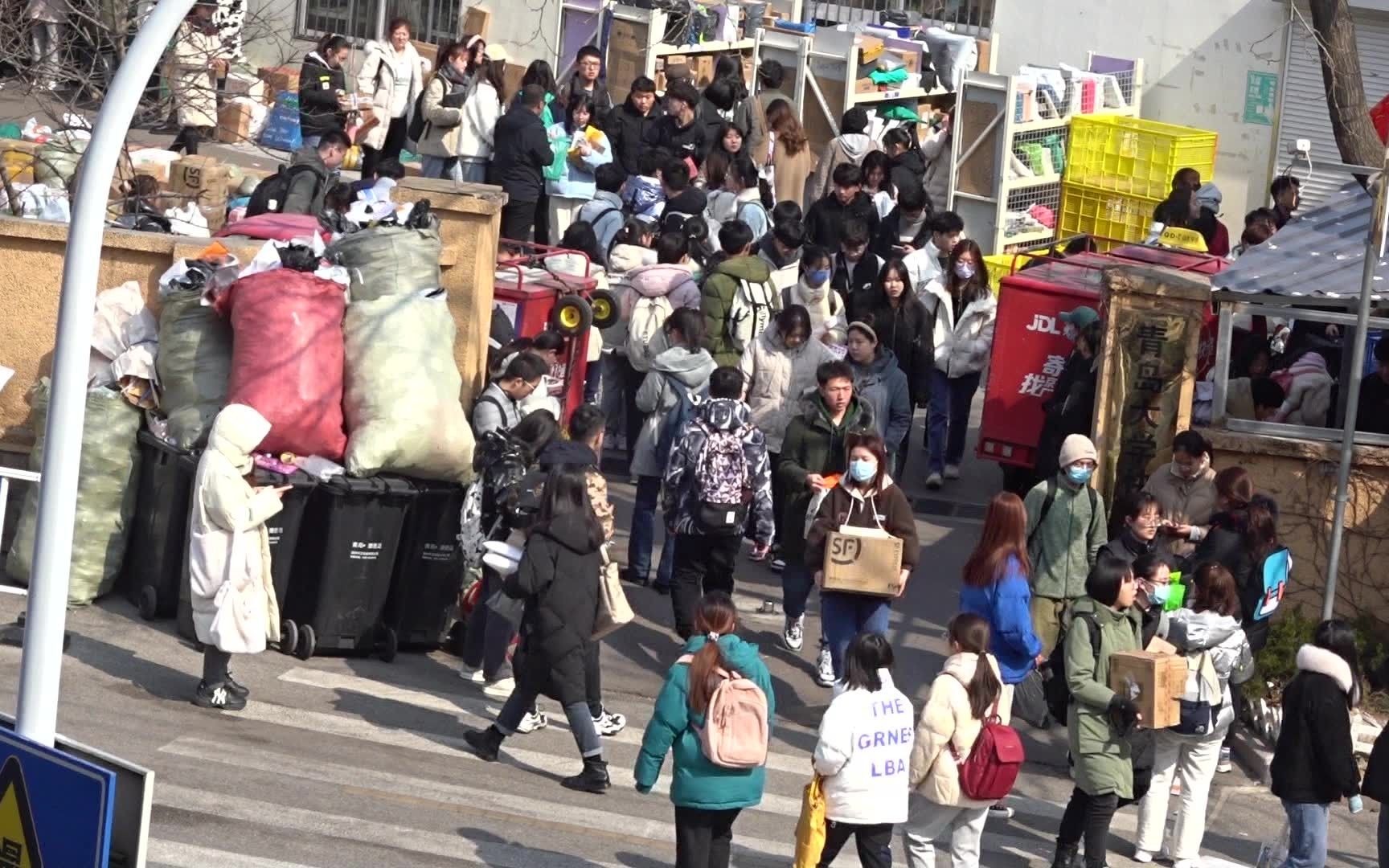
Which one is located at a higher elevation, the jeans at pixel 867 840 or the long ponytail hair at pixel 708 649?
the long ponytail hair at pixel 708 649

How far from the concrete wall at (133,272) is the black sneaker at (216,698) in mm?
2716

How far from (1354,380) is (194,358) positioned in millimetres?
6106

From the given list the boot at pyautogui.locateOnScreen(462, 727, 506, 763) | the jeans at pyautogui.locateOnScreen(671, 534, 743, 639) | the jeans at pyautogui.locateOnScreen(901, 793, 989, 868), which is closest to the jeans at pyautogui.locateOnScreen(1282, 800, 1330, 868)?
the jeans at pyautogui.locateOnScreen(901, 793, 989, 868)

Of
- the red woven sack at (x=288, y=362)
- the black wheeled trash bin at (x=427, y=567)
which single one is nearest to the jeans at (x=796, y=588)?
the black wheeled trash bin at (x=427, y=567)

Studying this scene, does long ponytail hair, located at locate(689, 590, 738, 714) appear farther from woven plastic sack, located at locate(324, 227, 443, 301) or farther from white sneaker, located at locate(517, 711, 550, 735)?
woven plastic sack, located at locate(324, 227, 443, 301)

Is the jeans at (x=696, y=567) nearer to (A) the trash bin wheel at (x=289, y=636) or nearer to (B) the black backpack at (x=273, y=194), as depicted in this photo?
(A) the trash bin wheel at (x=289, y=636)

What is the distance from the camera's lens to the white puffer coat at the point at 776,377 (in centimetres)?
1316

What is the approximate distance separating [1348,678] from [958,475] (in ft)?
20.7

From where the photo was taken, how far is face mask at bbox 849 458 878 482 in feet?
36.1

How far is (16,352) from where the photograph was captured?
12.9 meters

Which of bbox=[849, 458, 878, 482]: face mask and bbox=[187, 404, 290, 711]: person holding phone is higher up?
bbox=[849, 458, 878, 482]: face mask

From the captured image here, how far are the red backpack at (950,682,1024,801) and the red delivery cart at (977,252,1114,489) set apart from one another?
→ 575 centimetres

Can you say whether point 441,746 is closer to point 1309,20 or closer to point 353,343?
point 353,343

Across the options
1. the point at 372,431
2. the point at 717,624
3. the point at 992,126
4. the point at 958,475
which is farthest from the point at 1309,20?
the point at 717,624
